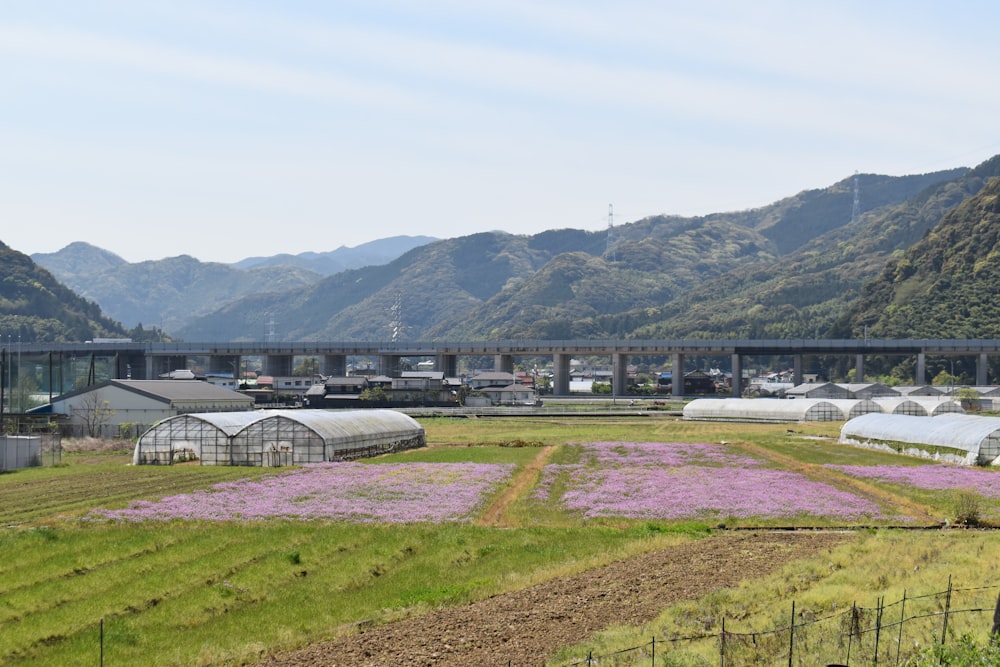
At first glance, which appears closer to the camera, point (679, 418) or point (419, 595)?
point (419, 595)

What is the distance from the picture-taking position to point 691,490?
5441 cm

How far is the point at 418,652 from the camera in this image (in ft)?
81.9

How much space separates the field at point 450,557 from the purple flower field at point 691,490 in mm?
263

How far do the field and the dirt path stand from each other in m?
0.28

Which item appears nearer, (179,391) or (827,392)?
(179,391)

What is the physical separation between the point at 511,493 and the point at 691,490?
30.4 ft

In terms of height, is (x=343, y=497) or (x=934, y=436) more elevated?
(x=934, y=436)

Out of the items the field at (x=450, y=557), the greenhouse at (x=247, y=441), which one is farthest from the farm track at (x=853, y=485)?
the greenhouse at (x=247, y=441)

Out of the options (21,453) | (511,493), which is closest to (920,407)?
(511,493)

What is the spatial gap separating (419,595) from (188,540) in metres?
12.1

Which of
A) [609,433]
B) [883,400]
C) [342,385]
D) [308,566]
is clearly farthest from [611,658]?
[342,385]

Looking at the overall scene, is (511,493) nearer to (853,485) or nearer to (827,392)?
(853,485)

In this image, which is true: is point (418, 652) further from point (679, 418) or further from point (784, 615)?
point (679, 418)

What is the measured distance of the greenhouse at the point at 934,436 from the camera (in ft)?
224
